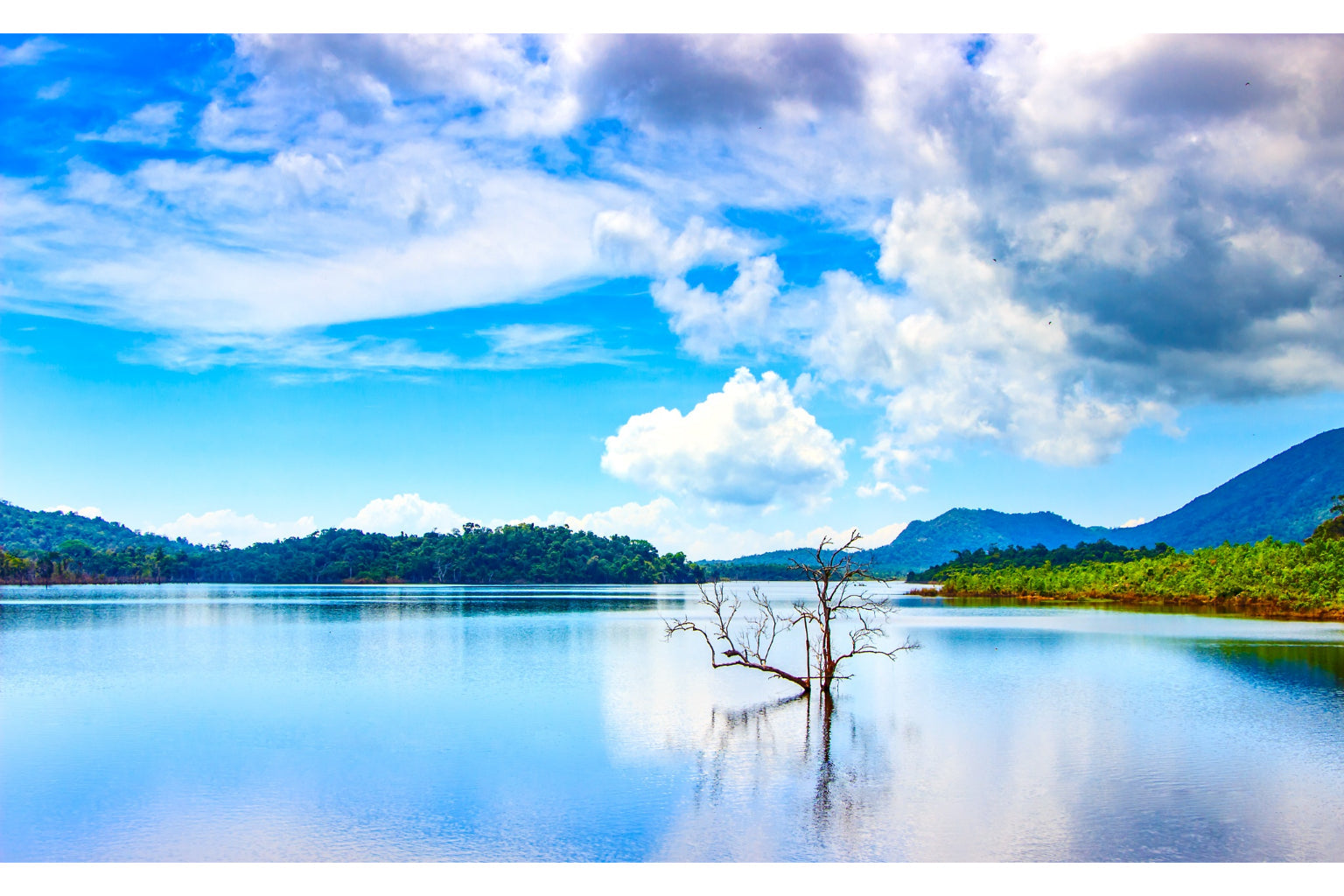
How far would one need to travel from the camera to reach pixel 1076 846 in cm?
1067

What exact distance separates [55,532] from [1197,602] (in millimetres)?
133354

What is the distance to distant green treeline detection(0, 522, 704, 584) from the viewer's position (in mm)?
113312

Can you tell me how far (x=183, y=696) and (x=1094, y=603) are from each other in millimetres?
55031

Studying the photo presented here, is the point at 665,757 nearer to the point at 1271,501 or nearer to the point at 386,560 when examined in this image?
the point at 386,560

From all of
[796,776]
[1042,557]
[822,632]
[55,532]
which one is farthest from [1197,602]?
[55,532]

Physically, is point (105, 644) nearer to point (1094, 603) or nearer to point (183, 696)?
point (183, 696)

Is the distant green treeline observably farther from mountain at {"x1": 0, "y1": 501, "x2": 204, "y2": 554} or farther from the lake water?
the lake water

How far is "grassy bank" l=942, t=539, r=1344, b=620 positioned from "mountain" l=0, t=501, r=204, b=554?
352ft

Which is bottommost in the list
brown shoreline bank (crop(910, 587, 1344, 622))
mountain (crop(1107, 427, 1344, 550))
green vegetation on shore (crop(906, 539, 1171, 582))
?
brown shoreline bank (crop(910, 587, 1344, 622))

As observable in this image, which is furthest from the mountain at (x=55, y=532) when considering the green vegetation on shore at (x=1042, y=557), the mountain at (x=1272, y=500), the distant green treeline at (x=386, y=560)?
the mountain at (x=1272, y=500)

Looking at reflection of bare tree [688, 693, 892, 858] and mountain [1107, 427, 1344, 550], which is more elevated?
mountain [1107, 427, 1344, 550]

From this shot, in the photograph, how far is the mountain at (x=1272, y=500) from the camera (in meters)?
127

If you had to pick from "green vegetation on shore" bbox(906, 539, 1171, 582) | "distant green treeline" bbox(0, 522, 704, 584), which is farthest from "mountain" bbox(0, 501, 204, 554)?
"green vegetation on shore" bbox(906, 539, 1171, 582)
